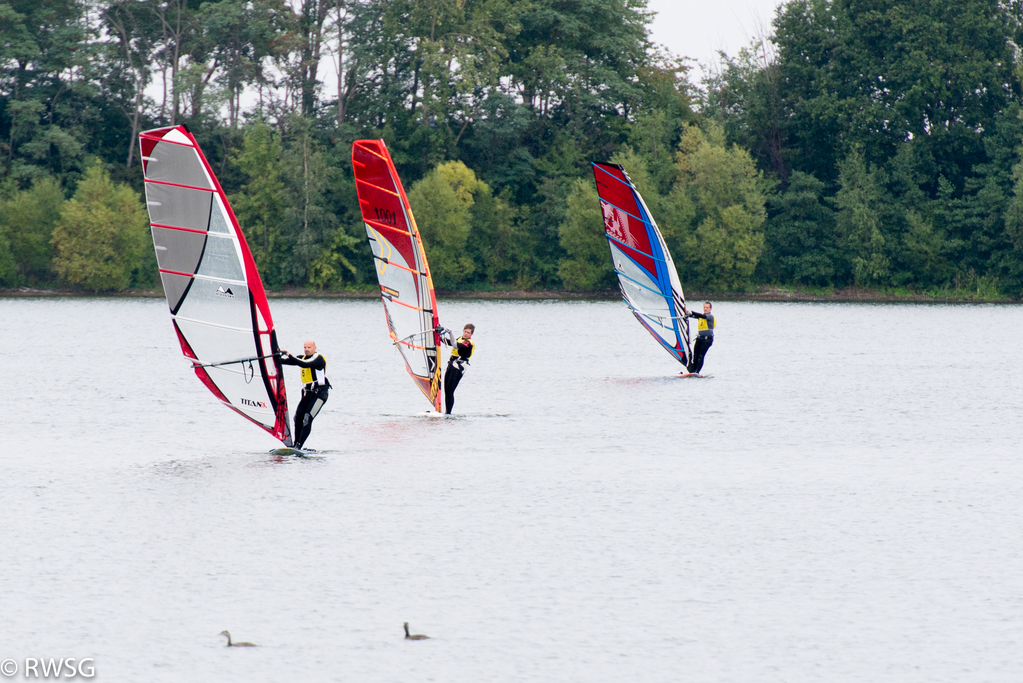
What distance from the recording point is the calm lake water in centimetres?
925

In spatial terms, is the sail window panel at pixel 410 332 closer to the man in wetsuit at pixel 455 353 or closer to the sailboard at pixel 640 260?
the man in wetsuit at pixel 455 353

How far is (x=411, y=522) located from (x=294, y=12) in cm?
6126

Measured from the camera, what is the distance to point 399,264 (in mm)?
20312

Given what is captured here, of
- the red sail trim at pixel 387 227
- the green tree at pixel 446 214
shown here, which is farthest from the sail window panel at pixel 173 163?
the green tree at pixel 446 214

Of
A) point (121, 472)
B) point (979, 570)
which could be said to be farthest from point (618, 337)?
point (979, 570)

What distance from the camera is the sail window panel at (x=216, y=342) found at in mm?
15586

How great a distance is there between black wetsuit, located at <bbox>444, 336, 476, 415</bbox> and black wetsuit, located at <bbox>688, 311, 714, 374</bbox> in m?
6.26

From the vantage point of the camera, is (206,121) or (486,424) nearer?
(486,424)

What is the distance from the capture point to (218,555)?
464 inches

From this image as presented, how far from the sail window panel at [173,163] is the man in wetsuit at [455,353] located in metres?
4.92

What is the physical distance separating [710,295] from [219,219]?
57454mm

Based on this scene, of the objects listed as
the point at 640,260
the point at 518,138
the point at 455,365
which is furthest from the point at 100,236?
the point at 455,365

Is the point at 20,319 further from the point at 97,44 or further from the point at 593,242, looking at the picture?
the point at 593,242

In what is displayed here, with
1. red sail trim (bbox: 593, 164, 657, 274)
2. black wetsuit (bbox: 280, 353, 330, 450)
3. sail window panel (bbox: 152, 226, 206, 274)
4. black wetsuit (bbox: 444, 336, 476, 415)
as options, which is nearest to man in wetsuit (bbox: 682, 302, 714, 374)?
red sail trim (bbox: 593, 164, 657, 274)
